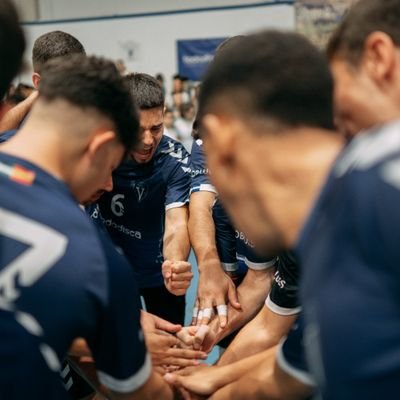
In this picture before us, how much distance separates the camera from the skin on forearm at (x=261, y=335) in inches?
76.3

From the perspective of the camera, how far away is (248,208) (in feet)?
3.42

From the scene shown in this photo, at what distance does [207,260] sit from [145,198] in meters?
0.66

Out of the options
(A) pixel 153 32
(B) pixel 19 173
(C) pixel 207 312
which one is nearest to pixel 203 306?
(C) pixel 207 312

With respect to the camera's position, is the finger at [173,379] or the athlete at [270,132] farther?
the finger at [173,379]

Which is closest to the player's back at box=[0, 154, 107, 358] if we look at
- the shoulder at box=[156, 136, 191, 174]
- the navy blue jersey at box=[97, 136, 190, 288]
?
the navy blue jersey at box=[97, 136, 190, 288]

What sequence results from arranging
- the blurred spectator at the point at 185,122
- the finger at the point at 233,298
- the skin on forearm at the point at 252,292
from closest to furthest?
the finger at the point at 233,298 < the skin on forearm at the point at 252,292 < the blurred spectator at the point at 185,122

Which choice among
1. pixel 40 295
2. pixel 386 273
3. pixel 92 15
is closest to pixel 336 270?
pixel 386 273

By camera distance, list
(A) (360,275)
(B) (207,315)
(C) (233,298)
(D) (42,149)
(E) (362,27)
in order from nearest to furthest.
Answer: (A) (360,275) < (D) (42,149) < (E) (362,27) < (B) (207,315) < (C) (233,298)

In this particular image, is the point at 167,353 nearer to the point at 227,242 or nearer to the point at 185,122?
the point at 227,242

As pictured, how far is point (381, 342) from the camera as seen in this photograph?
0.78 meters

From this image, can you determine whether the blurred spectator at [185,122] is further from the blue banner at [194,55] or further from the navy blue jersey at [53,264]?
the navy blue jersey at [53,264]

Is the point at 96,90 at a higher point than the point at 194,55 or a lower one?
higher

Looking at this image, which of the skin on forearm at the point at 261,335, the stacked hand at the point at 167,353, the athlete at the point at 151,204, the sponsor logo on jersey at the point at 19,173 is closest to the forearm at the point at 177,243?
the athlete at the point at 151,204

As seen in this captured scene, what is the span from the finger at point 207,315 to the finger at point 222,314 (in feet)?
0.09
